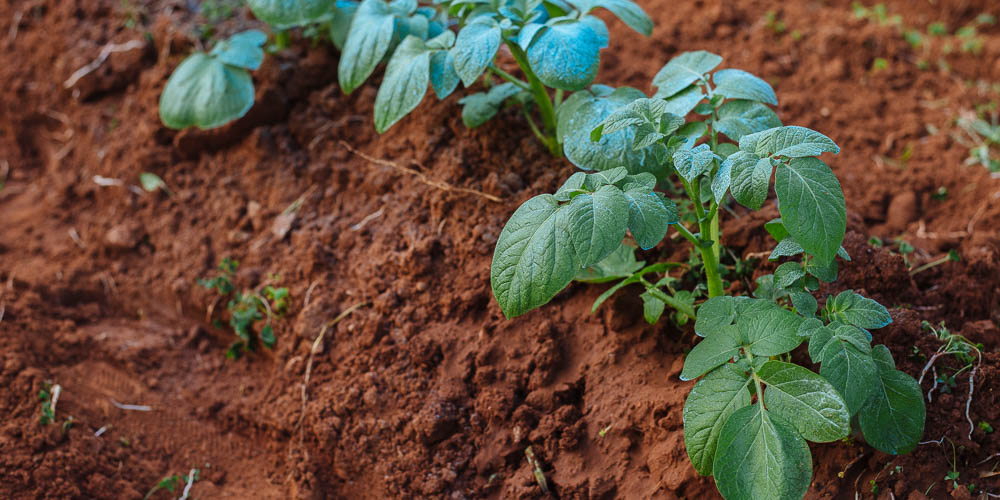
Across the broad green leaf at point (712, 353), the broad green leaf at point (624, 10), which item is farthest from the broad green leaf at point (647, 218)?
the broad green leaf at point (624, 10)

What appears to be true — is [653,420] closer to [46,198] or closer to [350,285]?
[350,285]

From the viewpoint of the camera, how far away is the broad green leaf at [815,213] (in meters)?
1.48

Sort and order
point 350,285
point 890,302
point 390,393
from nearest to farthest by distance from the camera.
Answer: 1. point 890,302
2. point 390,393
3. point 350,285

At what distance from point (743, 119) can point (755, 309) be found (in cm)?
49

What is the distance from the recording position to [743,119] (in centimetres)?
185

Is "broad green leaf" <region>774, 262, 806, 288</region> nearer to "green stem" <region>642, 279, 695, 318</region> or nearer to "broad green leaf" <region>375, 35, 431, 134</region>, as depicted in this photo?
"green stem" <region>642, 279, 695, 318</region>

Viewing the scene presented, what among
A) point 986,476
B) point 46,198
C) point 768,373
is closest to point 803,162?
point 768,373

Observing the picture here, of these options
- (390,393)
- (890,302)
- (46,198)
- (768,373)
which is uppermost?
(768,373)

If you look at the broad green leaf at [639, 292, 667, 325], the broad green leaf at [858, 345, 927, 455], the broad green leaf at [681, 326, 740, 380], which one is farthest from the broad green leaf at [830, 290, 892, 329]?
the broad green leaf at [639, 292, 667, 325]

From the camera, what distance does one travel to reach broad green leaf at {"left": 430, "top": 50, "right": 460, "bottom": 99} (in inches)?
81.3

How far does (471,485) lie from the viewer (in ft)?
6.27

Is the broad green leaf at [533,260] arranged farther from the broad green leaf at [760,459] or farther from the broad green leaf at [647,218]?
the broad green leaf at [760,459]

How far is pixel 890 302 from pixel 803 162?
0.63 m

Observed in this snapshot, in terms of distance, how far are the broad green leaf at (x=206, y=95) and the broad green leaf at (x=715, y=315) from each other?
159 cm
